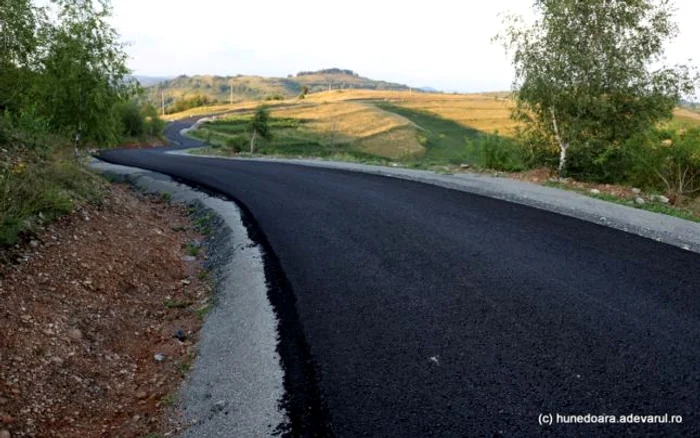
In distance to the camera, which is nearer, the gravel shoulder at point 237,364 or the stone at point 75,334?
the gravel shoulder at point 237,364

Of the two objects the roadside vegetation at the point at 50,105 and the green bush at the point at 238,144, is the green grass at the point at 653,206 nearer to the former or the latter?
the roadside vegetation at the point at 50,105

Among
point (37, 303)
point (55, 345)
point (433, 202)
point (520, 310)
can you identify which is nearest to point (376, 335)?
point (520, 310)

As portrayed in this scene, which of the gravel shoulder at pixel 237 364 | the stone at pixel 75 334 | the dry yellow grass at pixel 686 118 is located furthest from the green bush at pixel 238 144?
the stone at pixel 75 334

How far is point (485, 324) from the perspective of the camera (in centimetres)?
474

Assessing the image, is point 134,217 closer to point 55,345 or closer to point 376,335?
point 55,345

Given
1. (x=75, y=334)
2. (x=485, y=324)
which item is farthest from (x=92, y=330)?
(x=485, y=324)

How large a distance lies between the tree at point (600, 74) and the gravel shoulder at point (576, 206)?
2615 millimetres

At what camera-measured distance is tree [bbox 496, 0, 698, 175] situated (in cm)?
1267

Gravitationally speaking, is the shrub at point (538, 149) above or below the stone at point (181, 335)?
above

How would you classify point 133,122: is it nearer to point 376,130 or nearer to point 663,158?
point 376,130

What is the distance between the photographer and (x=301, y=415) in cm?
352

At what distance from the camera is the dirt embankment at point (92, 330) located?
3809 millimetres

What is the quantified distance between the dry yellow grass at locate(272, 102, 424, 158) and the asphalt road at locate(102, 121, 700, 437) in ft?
150

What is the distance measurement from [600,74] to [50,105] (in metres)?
16.8
